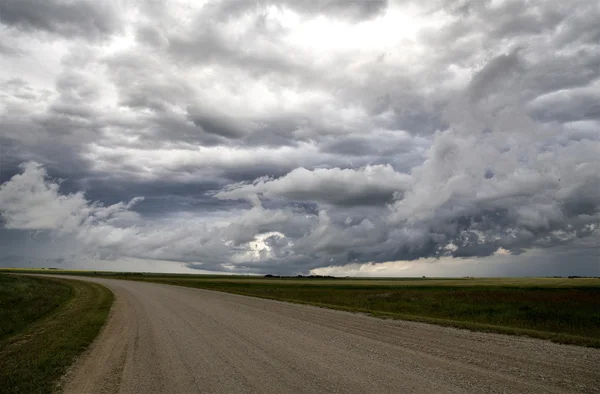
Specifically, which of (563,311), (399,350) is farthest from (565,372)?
(563,311)

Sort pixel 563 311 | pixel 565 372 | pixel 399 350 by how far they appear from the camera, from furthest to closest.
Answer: pixel 563 311, pixel 399 350, pixel 565 372

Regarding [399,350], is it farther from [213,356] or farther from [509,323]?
[509,323]

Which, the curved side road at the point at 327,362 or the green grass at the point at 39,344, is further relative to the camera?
the green grass at the point at 39,344

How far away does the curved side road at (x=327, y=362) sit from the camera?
9.50 m

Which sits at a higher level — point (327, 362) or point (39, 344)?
point (327, 362)

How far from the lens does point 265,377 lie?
403 inches

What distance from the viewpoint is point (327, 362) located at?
11.9m

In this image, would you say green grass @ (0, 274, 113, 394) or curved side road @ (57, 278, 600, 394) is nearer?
curved side road @ (57, 278, 600, 394)

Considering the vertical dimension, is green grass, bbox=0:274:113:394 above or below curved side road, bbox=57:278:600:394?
below

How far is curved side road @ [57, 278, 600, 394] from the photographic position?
31.2 feet

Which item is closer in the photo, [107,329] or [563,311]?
[107,329]

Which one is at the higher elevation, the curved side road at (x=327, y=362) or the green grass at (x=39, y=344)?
the curved side road at (x=327, y=362)

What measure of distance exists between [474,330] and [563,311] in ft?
48.3

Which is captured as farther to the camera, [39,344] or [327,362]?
[39,344]
